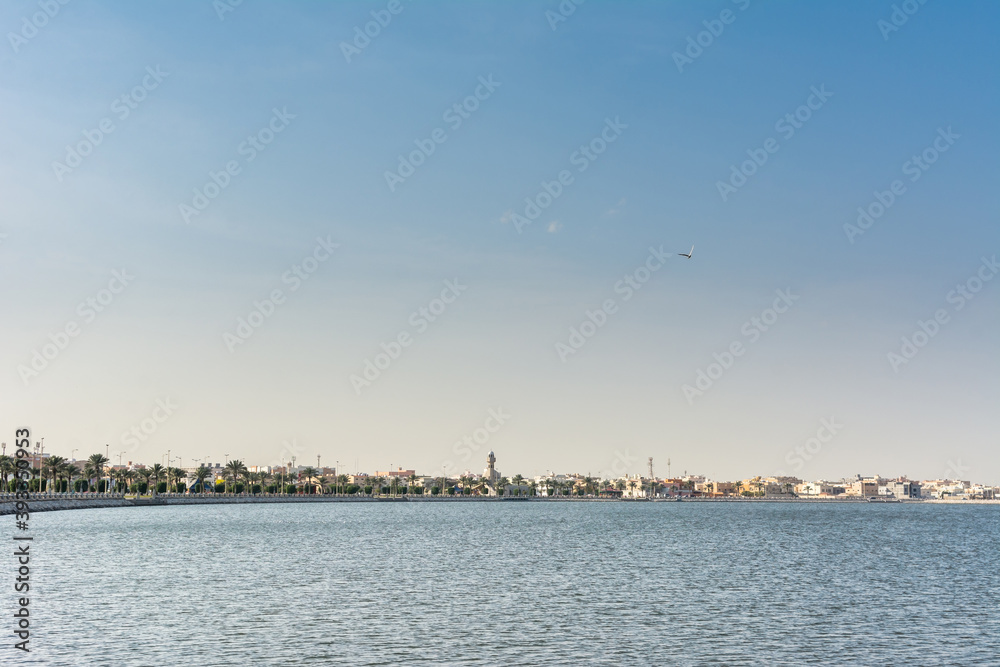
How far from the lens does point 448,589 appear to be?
50938 millimetres

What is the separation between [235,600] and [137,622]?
7.81 m

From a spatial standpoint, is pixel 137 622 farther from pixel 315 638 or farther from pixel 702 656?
pixel 702 656

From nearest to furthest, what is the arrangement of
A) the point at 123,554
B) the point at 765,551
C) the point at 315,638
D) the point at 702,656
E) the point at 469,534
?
1. the point at 702,656
2. the point at 315,638
3. the point at 123,554
4. the point at 765,551
5. the point at 469,534

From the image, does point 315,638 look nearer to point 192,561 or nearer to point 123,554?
point 192,561

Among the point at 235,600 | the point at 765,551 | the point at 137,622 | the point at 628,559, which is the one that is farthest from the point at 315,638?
the point at 765,551

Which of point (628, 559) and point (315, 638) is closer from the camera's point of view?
point (315, 638)

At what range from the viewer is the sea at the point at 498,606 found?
3288 cm

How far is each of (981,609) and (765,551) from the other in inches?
1552

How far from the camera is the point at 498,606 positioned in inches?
1746

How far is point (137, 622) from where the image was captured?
3797 cm

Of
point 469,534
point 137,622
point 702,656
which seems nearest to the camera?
point 702,656

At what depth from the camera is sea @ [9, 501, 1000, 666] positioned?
3288cm

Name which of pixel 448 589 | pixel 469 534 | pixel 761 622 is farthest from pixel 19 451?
pixel 469 534

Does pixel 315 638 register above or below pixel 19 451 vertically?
below
